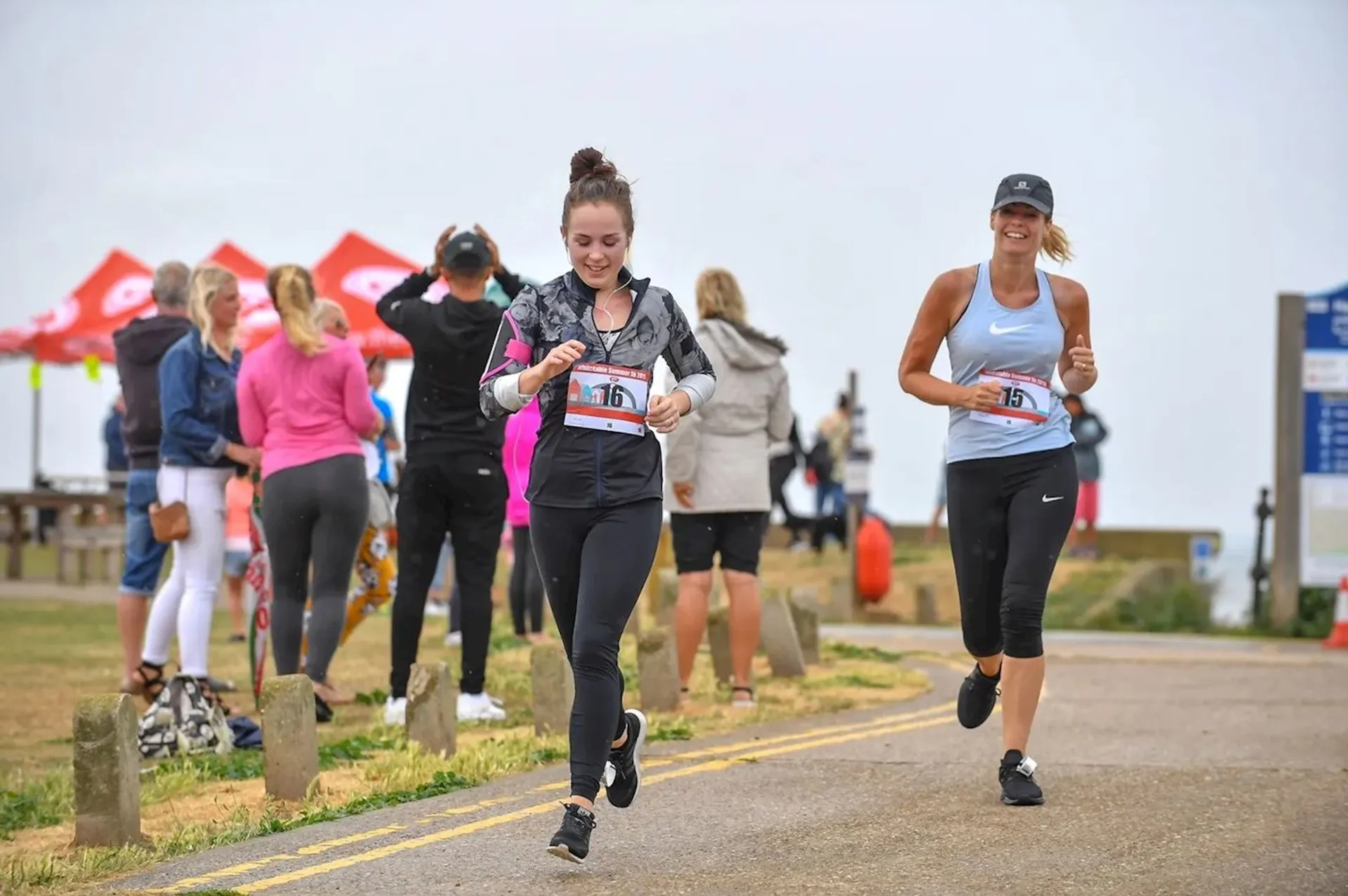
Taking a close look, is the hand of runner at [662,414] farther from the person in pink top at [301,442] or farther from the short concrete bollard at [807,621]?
the short concrete bollard at [807,621]

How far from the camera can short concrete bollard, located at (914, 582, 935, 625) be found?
58.6ft

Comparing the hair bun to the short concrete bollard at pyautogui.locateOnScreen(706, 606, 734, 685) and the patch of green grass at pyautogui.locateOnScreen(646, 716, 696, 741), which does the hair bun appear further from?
the short concrete bollard at pyautogui.locateOnScreen(706, 606, 734, 685)

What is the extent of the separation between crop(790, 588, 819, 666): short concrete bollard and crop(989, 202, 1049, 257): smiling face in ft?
18.6

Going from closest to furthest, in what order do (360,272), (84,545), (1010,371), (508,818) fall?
1. (508,818)
2. (1010,371)
3. (84,545)
4. (360,272)

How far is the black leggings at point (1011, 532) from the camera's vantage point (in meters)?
7.08

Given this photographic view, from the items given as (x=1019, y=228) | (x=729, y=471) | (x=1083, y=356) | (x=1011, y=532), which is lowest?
(x=1011, y=532)

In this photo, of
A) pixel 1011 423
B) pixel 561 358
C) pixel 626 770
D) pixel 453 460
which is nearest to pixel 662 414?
pixel 561 358

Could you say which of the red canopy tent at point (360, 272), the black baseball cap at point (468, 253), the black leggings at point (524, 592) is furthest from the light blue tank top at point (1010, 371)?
the red canopy tent at point (360, 272)

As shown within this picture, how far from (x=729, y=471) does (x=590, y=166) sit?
13.1 feet

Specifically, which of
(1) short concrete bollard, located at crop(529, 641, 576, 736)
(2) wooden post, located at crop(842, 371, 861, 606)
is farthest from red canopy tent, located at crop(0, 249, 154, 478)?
(1) short concrete bollard, located at crop(529, 641, 576, 736)

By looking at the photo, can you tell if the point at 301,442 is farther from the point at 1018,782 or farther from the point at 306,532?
the point at 1018,782

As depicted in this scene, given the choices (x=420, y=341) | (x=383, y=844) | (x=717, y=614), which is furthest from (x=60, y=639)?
(x=383, y=844)

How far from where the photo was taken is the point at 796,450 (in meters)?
22.9

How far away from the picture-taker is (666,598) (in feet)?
47.2
